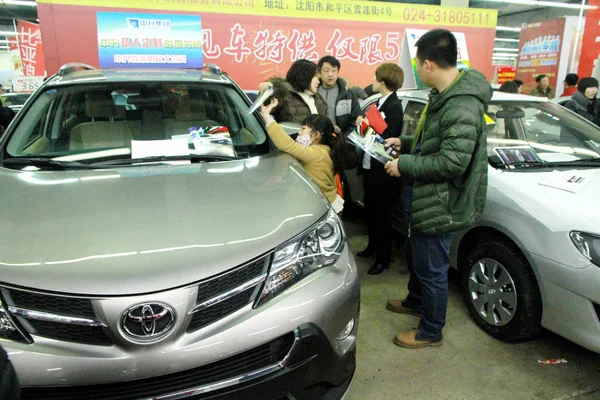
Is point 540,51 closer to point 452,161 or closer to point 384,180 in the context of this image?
point 384,180

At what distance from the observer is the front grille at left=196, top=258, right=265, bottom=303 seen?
1291 mm

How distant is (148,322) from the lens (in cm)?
123

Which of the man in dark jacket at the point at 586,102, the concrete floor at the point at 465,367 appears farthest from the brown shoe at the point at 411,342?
the man in dark jacket at the point at 586,102

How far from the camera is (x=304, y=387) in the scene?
143 centimetres

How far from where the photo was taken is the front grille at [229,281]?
4.24ft

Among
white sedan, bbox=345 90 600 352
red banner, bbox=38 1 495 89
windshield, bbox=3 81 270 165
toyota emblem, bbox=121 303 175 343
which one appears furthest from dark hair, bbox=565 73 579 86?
toyota emblem, bbox=121 303 175 343

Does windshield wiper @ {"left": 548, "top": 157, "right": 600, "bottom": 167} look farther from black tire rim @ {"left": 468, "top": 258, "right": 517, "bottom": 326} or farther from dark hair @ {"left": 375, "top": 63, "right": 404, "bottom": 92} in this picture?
dark hair @ {"left": 375, "top": 63, "right": 404, "bottom": 92}

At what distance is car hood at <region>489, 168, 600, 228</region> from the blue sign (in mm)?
3170

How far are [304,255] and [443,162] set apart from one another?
0.83m

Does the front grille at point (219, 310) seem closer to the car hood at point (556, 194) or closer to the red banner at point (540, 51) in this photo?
the car hood at point (556, 194)

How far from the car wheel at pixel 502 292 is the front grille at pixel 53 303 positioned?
201 centimetres

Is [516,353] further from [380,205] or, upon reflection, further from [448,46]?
[448,46]

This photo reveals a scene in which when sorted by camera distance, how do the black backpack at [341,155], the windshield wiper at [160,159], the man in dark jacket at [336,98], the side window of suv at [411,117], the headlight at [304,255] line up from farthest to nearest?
the man in dark jacket at [336,98] < the side window of suv at [411,117] < the black backpack at [341,155] < the windshield wiper at [160,159] < the headlight at [304,255]

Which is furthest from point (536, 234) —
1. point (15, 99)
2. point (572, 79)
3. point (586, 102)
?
point (15, 99)
